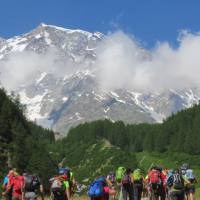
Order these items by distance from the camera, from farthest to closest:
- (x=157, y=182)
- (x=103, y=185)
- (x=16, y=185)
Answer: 1. (x=157, y=182)
2. (x=16, y=185)
3. (x=103, y=185)

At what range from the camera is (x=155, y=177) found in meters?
30.7

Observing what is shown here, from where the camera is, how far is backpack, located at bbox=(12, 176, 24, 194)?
2778cm

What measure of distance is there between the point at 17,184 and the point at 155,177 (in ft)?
22.4

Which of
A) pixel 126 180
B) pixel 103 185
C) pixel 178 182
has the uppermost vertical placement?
pixel 126 180

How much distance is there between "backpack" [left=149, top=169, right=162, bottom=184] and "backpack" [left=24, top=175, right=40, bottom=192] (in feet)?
20.3

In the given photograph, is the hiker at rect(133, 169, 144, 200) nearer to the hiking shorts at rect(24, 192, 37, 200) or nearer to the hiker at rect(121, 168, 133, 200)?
the hiker at rect(121, 168, 133, 200)

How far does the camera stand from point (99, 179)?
1009 inches

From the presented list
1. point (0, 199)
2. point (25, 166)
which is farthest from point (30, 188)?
point (25, 166)

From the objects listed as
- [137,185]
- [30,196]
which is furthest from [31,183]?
[137,185]

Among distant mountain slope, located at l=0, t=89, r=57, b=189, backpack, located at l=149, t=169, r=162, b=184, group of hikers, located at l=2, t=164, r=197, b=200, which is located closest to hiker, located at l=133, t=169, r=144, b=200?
group of hikers, located at l=2, t=164, r=197, b=200

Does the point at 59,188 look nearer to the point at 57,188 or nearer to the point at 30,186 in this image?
the point at 57,188

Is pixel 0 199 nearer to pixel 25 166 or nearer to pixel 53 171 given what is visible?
pixel 25 166

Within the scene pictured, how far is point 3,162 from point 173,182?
54.9m

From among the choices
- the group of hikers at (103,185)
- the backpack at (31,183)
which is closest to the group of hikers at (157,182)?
the group of hikers at (103,185)
